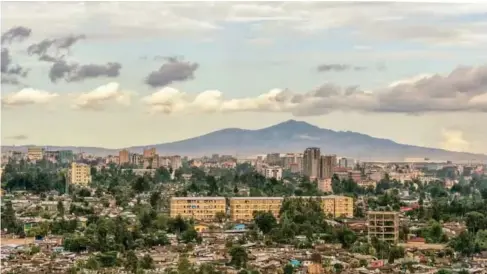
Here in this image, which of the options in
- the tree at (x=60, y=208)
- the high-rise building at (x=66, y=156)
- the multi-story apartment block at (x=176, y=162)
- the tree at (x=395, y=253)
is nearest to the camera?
the tree at (x=395, y=253)

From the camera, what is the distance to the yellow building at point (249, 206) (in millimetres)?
8320

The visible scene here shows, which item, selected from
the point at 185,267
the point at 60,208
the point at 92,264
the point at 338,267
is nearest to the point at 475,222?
the point at 338,267

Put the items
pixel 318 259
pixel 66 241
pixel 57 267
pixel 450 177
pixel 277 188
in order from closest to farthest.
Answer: pixel 57 267 < pixel 318 259 < pixel 66 241 < pixel 277 188 < pixel 450 177

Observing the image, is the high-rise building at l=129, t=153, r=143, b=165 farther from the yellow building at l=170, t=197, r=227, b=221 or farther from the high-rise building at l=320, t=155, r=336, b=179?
the high-rise building at l=320, t=155, r=336, b=179

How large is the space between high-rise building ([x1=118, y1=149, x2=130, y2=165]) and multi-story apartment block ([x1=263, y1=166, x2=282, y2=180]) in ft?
4.79

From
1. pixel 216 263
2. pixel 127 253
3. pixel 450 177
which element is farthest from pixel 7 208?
pixel 450 177

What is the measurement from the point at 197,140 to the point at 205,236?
1626mm

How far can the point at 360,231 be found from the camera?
23.8ft

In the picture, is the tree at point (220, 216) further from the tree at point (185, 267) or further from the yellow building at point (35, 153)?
the tree at point (185, 267)

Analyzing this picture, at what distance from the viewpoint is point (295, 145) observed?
11500 millimetres

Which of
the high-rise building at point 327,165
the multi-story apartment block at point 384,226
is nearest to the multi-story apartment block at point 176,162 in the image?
the high-rise building at point 327,165

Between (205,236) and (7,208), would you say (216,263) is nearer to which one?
(205,236)

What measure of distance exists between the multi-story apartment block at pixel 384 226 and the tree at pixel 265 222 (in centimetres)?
64

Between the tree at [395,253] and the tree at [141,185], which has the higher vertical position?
the tree at [141,185]
